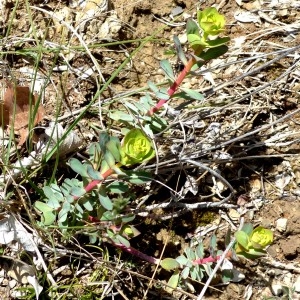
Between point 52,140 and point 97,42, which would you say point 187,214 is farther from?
point 97,42

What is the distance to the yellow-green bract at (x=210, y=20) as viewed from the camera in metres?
1.83

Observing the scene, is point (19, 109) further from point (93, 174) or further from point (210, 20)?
point (210, 20)

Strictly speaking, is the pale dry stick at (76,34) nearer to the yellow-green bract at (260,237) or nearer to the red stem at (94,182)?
the red stem at (94,182)

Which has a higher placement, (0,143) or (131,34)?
(131,34)

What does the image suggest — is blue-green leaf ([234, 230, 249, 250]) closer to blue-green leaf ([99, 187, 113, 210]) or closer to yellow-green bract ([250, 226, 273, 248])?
yellow-green bract ([250, 226, 273, 248])

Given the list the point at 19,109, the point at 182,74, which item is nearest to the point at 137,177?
the point at 182,74

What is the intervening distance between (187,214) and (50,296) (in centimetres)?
72

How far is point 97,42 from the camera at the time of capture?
261 cm

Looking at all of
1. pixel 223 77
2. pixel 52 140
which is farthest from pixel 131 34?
pixel 52 140

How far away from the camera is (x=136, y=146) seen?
1805 millimetres

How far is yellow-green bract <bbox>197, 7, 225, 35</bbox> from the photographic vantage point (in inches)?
72.2

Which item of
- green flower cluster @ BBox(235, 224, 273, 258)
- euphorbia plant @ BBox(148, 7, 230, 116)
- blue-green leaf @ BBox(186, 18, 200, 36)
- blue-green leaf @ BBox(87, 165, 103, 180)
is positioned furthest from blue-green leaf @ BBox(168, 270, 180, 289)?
blue-green leaf @ BBox(186, 18, 200, 36)

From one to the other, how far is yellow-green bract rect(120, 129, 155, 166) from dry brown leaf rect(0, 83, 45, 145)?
697 millimetres

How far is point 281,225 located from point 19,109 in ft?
4.31
